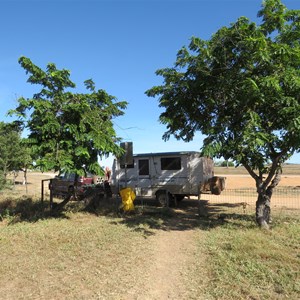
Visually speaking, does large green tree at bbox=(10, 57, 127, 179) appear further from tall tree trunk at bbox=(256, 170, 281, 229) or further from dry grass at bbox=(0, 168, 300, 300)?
Answer: tall tree trunk at bbox=(256, 170, 281, 229)

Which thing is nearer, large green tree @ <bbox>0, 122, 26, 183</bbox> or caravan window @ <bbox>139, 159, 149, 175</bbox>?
caravan window @ <bbox>139, 159, 149, 175</bbox>

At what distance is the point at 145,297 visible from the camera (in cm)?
525

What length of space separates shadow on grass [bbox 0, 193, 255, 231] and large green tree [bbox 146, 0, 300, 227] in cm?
186

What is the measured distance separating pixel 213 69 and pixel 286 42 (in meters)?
2.01

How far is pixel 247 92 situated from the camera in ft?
27.0

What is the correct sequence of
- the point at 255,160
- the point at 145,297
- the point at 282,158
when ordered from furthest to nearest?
1. the point at 282,158
2. the point at 255,160
3. the point at 145,297

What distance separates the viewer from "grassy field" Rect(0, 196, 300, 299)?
5457mm

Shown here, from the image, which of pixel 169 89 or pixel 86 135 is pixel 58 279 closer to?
pixel 86 135

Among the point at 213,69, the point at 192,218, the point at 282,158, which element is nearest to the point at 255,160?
the point at 282,158

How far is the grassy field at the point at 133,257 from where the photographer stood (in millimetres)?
5457

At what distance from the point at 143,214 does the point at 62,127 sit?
14.0 ft

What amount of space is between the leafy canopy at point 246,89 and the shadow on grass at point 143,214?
2.40 meters

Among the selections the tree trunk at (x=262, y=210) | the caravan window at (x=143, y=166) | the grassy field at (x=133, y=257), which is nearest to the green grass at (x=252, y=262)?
the grassy field at (x=133, y=257)

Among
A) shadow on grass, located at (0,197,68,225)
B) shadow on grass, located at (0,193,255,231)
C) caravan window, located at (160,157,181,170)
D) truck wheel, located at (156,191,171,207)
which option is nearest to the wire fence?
shadow on grass, located at (0,193,255,231)
